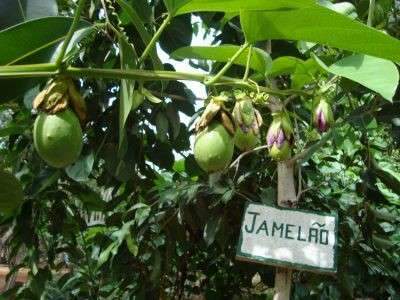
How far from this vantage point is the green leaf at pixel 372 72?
502mm

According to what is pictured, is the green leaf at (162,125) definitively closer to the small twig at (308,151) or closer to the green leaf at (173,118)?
the green leaf at (173,118)

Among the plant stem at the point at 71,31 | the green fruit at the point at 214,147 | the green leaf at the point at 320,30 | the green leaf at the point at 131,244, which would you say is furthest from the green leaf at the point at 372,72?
the green leaf at the point at 131,244

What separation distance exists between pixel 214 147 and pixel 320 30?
0.48 feet

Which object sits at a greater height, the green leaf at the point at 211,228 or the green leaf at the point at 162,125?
the green leaf at the point at 162,125

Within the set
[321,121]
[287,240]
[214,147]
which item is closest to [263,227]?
[287,240]

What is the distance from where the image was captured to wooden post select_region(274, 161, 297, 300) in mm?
927

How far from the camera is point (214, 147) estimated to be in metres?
0.56

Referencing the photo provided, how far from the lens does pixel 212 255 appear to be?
1.53 m

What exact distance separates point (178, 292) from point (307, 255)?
667 mm

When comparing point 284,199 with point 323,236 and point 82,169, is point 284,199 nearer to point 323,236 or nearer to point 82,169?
point 323,236

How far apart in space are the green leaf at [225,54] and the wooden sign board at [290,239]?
30 centimetres

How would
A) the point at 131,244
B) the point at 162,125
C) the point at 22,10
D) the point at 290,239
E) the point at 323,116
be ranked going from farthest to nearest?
the point at 131,244
the point at 162,125
the point at 290,239
the point at 323,116
the point at 22,10

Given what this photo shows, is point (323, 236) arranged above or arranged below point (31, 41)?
below

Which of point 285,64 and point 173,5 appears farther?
point 285,64
